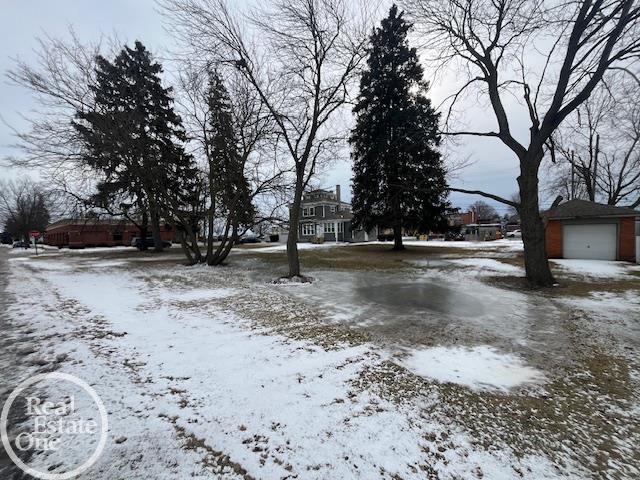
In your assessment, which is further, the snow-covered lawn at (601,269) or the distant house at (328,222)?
the distant house at (328,222)

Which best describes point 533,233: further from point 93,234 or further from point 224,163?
point 93,234

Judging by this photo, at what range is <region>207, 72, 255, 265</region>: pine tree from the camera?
13773 mm

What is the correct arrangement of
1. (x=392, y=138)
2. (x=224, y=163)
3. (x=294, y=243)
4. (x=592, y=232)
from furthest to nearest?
(x=392, y=138) → (x=592, y=232) → (x=224, y=163) → (x=294, y=243)

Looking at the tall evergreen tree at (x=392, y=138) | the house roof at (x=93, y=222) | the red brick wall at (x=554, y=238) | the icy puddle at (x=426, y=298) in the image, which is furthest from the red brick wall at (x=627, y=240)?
the house roof at (x=93, y=222)

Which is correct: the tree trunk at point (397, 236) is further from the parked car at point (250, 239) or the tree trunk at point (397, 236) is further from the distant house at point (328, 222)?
the parked car at point (250, 239)

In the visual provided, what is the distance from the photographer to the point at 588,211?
1730 cm

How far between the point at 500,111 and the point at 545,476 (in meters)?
11.6

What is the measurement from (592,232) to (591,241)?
521mm

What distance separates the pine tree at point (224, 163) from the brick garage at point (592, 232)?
51.4ft

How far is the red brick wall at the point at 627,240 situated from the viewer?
1600 cm

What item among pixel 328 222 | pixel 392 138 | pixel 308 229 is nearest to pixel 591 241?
pixel 392 138

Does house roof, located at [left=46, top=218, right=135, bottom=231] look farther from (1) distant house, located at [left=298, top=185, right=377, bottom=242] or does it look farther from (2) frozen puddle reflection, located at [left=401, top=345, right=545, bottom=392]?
(2) frozen puddle reflection, located at [left=401, top=345, right=545, bottom=392]

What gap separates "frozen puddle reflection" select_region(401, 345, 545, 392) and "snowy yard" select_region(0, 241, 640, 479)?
0.09ft

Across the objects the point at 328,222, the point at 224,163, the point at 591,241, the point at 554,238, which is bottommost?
the point at 591,241
